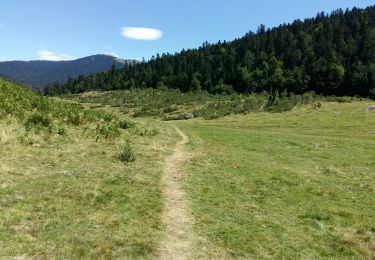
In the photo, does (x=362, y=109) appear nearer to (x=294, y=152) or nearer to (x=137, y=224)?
(x=294, y=152)

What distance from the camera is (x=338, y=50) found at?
139375 millimetres

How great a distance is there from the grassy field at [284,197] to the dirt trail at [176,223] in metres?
0.38

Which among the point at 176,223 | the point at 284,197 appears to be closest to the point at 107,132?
the point at 284,197

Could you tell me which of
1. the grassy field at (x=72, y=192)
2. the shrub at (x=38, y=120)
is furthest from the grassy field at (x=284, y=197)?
the shrub at (x=38, y=120)

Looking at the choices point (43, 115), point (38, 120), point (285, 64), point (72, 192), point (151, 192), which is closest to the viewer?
point (72, 192)

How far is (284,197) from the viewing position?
51.3 ft

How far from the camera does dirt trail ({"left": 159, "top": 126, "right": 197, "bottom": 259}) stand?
10078 mm

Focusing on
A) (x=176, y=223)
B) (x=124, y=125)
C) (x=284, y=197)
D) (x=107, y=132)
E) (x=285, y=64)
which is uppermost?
(x=285, y=64)

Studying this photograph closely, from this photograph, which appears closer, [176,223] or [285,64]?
[176,223]

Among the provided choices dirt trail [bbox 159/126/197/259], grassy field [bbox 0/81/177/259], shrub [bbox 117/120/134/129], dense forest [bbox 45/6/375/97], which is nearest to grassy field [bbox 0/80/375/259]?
grassy field [bbox 0/81/177/259]

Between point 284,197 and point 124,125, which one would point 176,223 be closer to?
point 284,197

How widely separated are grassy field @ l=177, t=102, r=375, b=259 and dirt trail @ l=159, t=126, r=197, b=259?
0.38 m

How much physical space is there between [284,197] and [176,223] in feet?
17.4

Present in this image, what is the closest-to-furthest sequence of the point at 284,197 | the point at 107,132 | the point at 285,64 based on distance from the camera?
the point at 284,197 → the point at 107,132 → the point at 285,64
